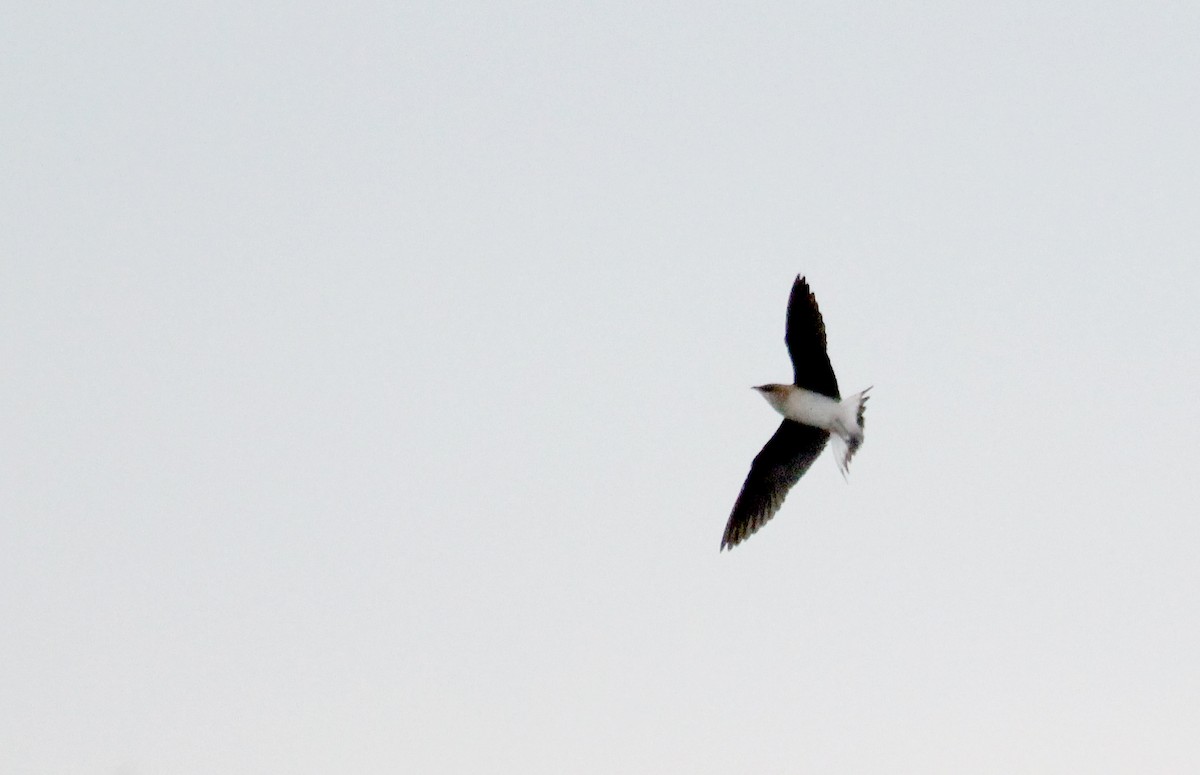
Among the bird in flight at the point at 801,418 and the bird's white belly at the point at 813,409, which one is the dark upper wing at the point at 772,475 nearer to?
the bird in flight at the point at 801,418

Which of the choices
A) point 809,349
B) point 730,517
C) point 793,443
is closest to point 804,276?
point 809,349

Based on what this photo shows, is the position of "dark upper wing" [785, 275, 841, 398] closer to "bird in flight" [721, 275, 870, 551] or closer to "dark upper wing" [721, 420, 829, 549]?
"bird in flight" [721, 275, 870, 551]

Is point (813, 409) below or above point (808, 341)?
below

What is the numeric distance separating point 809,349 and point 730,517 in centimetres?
306

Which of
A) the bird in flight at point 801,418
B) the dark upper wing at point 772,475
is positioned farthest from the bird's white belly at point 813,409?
the dark upper wing at point 772,475

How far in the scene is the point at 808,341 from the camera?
1905cm

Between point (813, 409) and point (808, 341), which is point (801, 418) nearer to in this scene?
point (813, 409)

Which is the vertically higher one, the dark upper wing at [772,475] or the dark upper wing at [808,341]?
the dark upper wing at [808,341]

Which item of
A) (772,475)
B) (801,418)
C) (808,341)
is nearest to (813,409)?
(801,418)

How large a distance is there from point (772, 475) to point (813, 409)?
160 cm

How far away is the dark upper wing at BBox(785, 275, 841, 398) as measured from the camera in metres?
19.0

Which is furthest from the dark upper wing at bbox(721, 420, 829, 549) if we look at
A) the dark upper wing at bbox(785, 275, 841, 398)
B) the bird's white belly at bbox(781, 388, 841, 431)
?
the dark upper wing at bbox(785, 275, 841, 398)

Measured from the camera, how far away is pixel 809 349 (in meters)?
19.1

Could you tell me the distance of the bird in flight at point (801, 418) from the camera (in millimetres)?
18938
